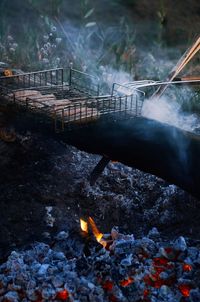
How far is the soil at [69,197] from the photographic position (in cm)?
455

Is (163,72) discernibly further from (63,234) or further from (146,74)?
(63,234)

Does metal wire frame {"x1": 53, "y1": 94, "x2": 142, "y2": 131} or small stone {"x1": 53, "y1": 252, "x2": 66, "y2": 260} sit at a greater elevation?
metal wire frame {"x1": 53, "y1": 94, "x2": 142, "y2": 131}

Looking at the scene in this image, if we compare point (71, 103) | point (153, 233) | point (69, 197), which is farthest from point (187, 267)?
point (71, 103)

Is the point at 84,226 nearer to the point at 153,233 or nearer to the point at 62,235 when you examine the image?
the point at 62,235

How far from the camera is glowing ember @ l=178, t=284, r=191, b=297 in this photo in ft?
11.8

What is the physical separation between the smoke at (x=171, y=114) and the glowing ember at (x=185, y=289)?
2369 millimetres

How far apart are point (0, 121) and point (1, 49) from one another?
17.0 ft

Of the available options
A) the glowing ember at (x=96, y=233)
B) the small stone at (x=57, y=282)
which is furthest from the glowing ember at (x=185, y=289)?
the small stone at (x=57, y=282)

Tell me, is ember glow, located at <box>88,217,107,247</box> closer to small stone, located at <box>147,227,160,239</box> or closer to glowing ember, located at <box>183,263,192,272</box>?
small stone, located at <box>147,227,160,239</box>

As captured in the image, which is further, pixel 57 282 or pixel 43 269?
pixel 43 269

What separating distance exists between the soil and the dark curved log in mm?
940

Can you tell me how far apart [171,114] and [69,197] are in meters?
2.75

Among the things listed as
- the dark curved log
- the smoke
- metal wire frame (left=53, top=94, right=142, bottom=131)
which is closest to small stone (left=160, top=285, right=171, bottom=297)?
the dark curved log

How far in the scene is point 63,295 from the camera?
3578 mm
